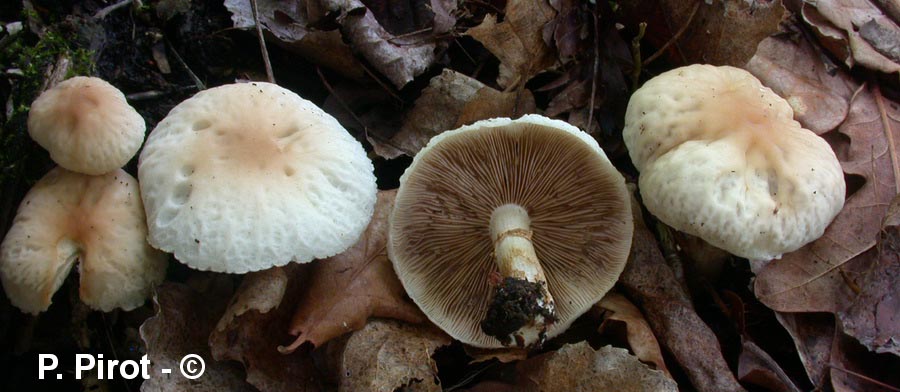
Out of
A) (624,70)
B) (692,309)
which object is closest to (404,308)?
(692,309)

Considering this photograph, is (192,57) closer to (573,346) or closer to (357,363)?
(357,363)

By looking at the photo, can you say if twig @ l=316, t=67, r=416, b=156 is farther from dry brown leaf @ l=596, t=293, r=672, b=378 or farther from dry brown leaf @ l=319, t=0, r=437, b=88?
dry brown leaf @ l=596, t=293, r=672, b=378

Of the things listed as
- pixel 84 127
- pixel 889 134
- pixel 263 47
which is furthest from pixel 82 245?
pixel 889 134

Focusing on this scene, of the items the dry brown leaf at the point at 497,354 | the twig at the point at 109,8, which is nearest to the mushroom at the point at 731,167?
the dry brown leaf at the point at 497,354

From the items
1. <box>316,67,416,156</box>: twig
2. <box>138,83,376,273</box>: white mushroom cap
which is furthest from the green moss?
<box>316,67,416,156</box>: twig

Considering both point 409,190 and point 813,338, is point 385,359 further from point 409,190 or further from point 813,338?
point 813,338

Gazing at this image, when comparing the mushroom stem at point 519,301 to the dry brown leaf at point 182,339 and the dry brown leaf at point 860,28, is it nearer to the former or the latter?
the dry brown leaf at point 182,339
